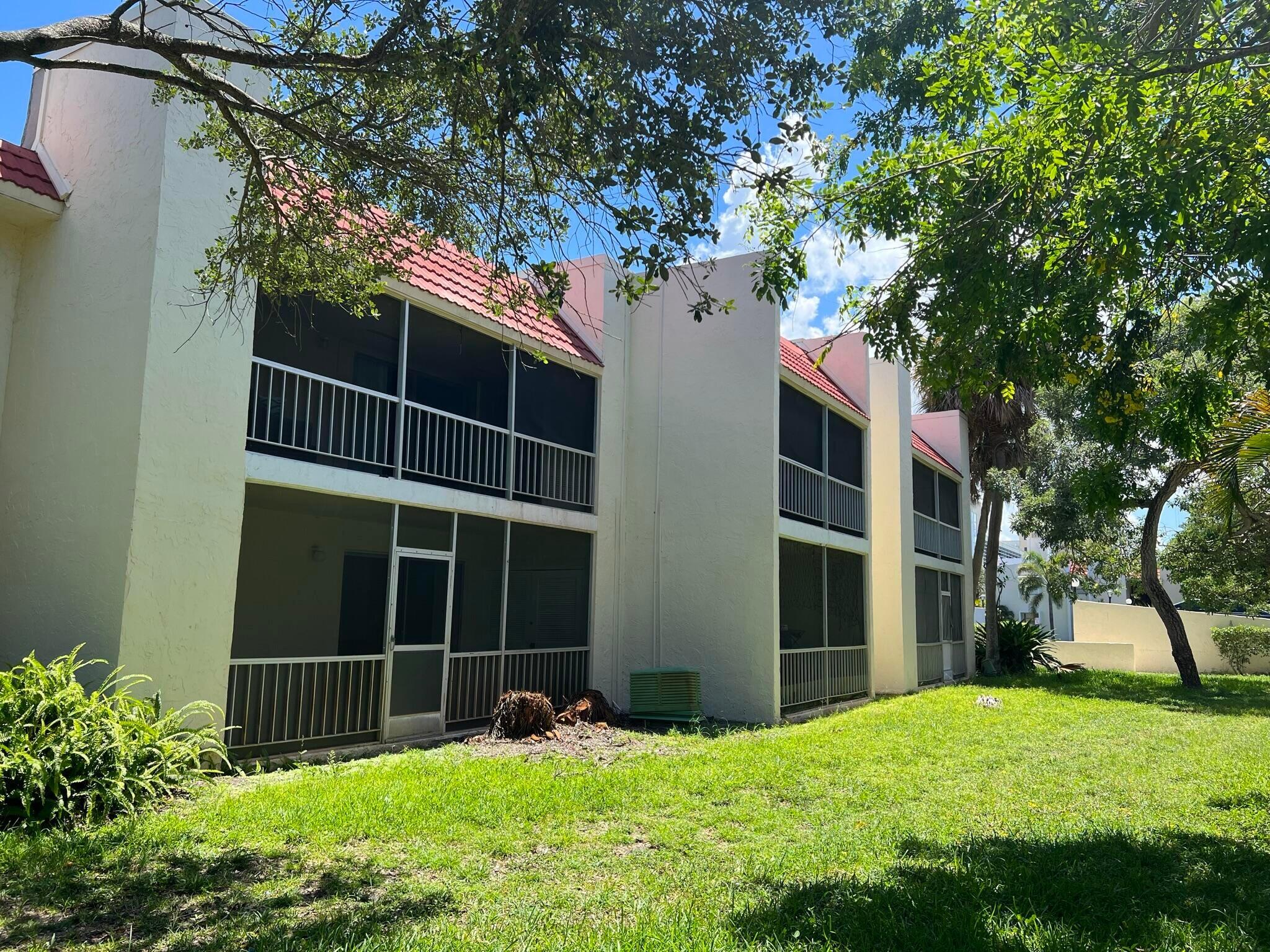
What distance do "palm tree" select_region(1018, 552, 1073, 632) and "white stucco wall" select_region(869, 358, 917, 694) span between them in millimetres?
16372

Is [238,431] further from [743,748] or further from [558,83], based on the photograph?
[743,748]

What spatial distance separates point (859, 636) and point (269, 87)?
41.9ft

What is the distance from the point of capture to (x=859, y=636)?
17203mm

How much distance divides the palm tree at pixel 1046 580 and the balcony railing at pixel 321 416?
2788 centimetres

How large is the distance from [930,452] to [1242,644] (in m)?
12.5

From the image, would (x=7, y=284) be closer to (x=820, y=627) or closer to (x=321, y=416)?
(x=321, y=416)

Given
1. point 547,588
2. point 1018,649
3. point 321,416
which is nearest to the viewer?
point 321,416

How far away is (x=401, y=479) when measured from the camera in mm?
10250

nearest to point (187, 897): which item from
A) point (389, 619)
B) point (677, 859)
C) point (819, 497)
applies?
point (677, 859)

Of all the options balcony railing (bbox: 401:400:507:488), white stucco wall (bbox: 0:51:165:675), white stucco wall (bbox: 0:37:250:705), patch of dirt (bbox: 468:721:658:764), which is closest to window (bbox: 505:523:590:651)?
balcony railing (bbox: 401:400:507:488)

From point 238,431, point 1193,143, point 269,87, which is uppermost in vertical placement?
point 269,87

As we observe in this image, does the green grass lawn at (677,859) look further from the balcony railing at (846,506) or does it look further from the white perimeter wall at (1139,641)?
the white perimeter wall at (1139,641)

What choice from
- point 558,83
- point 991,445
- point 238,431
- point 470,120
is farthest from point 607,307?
point 991,445

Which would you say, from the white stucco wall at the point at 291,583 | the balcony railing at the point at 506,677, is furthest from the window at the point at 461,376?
the balcony railing at the point at 506,677
